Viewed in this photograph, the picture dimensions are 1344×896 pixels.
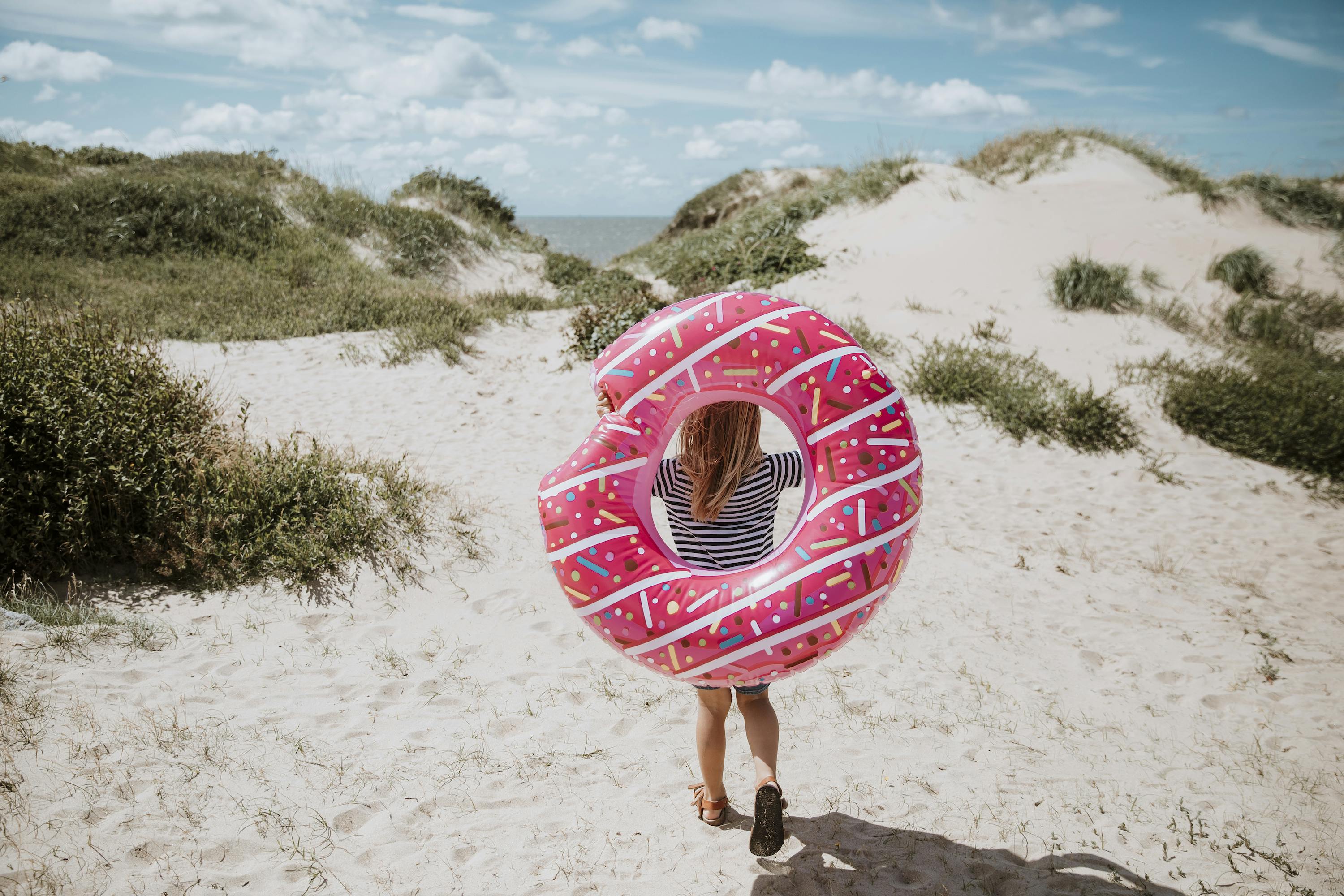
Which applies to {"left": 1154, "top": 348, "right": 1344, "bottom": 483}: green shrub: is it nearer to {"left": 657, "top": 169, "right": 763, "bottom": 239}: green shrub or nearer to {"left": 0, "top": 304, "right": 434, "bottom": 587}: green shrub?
{"left": 0, "top": 304, "right": 434, "bottom": 587}: green shrub

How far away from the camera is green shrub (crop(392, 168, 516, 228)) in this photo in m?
18.2

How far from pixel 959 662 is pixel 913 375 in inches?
223

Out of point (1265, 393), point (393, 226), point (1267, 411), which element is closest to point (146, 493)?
point (1267, 411)

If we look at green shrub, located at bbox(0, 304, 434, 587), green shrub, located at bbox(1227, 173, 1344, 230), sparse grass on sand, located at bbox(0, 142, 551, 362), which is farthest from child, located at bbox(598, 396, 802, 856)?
green shrub, located at bbox(1227, 173, 1344, 230)

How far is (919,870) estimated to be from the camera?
123 inches

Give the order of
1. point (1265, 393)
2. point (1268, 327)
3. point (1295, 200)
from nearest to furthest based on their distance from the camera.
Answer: point (1265, 393) < point (1268, 327) < point (1295, 200)

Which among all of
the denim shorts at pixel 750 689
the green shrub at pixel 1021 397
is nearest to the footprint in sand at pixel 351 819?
the denim shorts at pixel 750 689

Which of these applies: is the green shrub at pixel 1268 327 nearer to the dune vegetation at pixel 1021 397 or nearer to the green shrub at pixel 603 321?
the dune vegetation at pixel 1021 397

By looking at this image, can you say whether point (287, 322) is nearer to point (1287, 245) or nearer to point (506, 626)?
point (506, 626)

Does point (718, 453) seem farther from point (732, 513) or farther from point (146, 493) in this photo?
point (146, 493)

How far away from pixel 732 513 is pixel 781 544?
299mm

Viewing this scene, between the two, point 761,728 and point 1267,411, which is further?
point 1267,411

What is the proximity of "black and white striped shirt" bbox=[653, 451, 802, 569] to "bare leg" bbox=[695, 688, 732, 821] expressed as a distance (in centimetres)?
49

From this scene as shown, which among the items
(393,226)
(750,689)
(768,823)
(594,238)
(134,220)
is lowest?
(768,823)
